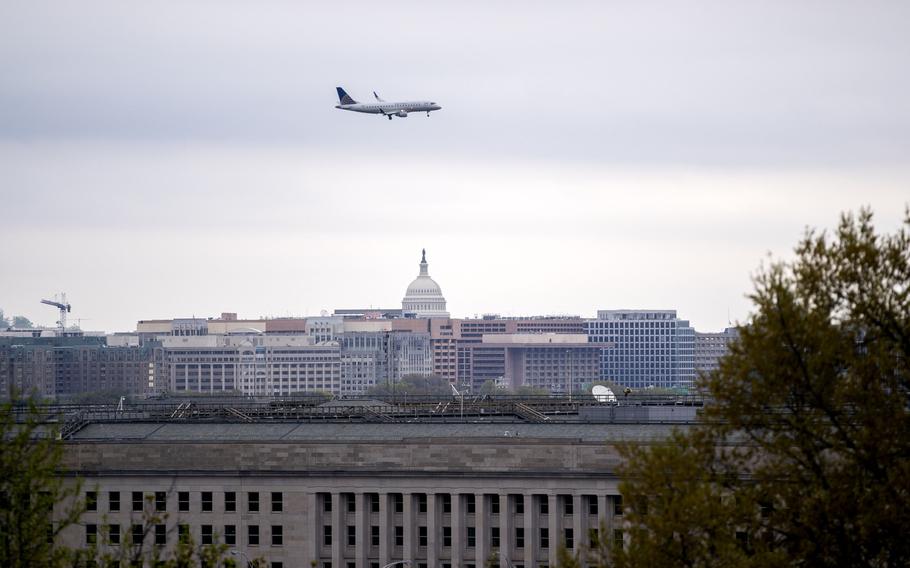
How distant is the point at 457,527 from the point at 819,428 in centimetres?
6292

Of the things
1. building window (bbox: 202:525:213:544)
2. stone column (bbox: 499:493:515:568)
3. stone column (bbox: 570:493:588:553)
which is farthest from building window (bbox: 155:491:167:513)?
stone column (bbox: 570:493:588:553)

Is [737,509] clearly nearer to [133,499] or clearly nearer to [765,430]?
[765,430]

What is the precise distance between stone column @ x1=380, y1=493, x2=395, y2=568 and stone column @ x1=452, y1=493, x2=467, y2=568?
3.63 meters

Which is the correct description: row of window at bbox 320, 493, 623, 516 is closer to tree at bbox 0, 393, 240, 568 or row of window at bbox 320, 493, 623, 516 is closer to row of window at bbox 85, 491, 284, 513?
row of window at bbox 85, 491, 284, 513

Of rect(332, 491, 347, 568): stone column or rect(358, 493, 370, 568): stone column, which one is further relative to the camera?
rect(332, 491, 347, 568): stone column

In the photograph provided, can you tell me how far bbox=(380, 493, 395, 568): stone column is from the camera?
11462 centimetres

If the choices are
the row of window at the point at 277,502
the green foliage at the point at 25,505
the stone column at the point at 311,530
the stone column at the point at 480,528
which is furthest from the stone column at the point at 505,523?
the green foliage at the point at 25,505

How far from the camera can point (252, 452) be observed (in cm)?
11644

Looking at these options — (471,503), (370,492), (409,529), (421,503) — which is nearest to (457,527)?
(471,503)

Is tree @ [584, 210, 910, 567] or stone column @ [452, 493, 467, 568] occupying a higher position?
tree @ [584, 210, 910, 567]

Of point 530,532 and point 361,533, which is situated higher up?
point 530,532

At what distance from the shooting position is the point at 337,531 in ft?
378

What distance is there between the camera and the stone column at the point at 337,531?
4537 inches

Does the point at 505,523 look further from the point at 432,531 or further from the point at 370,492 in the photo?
the point at 370,492
